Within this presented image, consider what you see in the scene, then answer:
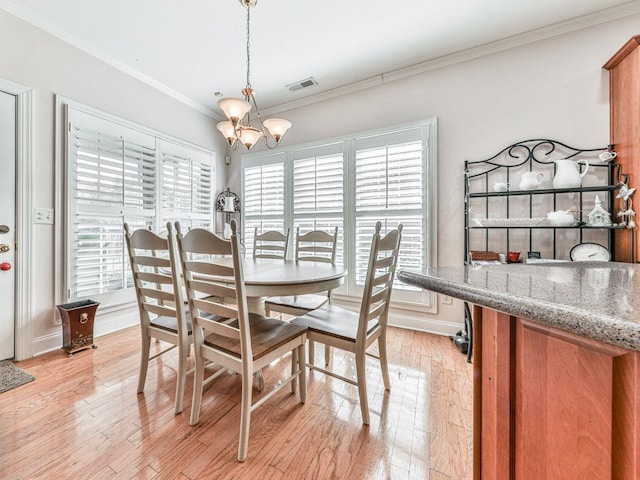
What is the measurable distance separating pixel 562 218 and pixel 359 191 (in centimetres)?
183

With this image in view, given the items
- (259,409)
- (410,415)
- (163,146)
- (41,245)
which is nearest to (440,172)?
(410,415)

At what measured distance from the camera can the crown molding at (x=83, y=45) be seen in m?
2.21

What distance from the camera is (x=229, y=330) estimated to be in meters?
1.38

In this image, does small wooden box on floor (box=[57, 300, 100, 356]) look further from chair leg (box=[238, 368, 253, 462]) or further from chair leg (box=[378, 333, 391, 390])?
chair leg (box=[378, 333, 391, 390])

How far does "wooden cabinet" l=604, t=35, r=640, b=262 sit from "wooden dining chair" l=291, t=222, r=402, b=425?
1.79 meters

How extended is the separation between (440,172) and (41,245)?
3.72m

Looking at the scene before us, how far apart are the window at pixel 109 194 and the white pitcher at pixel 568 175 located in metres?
3.74

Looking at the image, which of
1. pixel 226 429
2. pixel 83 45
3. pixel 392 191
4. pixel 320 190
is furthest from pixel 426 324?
pixel 83 45

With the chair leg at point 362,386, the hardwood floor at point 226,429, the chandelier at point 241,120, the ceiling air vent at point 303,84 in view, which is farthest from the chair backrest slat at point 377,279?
the ceiling air vent at point 303,84

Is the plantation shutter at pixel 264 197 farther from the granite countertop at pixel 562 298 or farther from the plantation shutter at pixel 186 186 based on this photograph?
the granite countertop at pixel 562 298

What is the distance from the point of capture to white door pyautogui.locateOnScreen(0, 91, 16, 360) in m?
2.22

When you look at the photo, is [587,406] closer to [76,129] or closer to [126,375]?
[126,375]

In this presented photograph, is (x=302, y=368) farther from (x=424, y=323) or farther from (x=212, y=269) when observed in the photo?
(x=424, y=323)

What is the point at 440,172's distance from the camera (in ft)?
9.50
